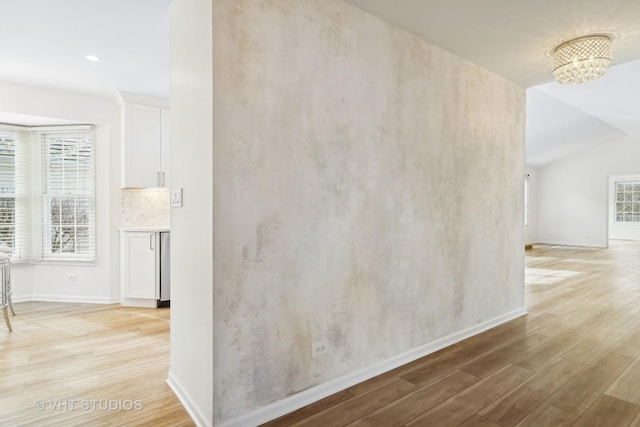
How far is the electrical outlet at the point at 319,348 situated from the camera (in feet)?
7.08

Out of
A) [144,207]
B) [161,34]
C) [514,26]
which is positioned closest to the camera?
[514,26]

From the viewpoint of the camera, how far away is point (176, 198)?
223 cm

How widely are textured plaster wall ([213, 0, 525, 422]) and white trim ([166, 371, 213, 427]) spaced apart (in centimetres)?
15

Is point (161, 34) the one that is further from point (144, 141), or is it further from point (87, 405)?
point (87, 405)

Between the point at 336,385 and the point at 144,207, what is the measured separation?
389 cm

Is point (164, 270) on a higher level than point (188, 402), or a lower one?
higher

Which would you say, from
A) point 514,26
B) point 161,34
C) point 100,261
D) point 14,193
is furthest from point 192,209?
point 14,193

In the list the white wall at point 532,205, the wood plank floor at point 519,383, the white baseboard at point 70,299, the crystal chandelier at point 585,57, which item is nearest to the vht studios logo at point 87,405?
the wood plank floor at point 519,383

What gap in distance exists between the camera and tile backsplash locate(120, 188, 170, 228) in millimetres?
4773

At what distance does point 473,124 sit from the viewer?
10.6ft

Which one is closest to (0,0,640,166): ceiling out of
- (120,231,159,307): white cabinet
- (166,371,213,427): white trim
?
(120,231,159,307): white cabinet

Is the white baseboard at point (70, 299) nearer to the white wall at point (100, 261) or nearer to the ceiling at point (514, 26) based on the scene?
the white wall at point (100, 261)

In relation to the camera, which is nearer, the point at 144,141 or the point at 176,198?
the point at 176,198

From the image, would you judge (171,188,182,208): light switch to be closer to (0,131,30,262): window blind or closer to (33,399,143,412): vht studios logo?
(33,399,143,412): vht studios logo
